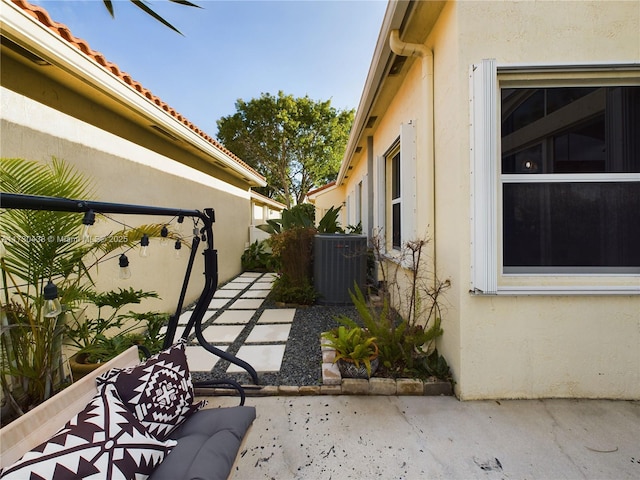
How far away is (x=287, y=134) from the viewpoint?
64.7 feet

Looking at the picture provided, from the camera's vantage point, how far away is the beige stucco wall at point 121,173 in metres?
2.56

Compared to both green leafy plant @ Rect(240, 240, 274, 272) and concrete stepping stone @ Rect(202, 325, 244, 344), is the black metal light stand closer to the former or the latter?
concrete stepping stone @ Rect(202, 325, 244, 344)

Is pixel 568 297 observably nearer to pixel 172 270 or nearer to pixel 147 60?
pixel 172 270

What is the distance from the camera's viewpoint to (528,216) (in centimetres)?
254

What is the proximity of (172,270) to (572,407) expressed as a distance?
207 inches

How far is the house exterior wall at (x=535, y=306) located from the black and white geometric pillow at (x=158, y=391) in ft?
6.85

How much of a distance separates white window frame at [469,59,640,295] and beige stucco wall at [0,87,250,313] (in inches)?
150

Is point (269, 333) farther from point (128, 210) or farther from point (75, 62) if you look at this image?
point (75, 62)

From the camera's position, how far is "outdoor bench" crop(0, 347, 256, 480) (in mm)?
1040

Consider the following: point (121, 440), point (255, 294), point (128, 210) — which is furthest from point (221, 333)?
point (121, 440)

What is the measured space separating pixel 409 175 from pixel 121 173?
364 cm

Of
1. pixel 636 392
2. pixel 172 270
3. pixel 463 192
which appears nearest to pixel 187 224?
pixel 172 270

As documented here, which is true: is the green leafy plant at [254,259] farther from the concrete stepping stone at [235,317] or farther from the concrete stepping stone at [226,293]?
the concrete stepping stone at [235,317]

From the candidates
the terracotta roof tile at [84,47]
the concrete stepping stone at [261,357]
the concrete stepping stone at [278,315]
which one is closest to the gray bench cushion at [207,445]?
the concrete stepping stone at [261,357]
